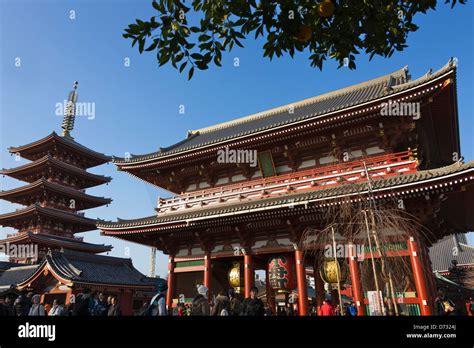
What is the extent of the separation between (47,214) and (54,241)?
8.47ft

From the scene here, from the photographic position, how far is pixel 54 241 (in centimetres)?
2858

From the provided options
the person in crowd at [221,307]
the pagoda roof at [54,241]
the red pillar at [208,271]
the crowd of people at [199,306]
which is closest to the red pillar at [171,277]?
the red pillar at [208,271]

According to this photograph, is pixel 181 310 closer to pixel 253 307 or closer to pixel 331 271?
pixel 331 271

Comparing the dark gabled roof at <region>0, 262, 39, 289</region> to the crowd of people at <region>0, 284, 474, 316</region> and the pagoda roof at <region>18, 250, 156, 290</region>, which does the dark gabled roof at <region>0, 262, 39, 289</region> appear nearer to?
the pagoda roof at <region>18, 250, 156, 290</region>

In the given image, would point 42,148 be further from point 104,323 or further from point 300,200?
point 104,323

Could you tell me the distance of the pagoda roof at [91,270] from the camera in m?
19.6

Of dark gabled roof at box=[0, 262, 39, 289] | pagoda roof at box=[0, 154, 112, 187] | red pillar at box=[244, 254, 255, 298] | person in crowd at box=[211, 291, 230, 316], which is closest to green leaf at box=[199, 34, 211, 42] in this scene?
person in crowd at box=[211, 291, 230, 316]

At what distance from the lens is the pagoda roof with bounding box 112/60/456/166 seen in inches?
456

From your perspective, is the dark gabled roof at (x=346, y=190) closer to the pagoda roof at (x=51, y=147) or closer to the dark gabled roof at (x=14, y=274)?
the dark gabled roof at (x=14, y=274)

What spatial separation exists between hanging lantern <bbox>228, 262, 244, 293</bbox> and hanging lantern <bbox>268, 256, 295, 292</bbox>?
1.75m

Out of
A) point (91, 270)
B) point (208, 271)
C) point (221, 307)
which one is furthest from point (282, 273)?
point (91, 270)

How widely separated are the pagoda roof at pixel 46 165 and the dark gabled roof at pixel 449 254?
36.3 meters

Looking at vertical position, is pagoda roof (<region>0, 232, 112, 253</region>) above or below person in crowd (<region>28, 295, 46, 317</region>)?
above

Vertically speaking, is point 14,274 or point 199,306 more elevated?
point 14,274
